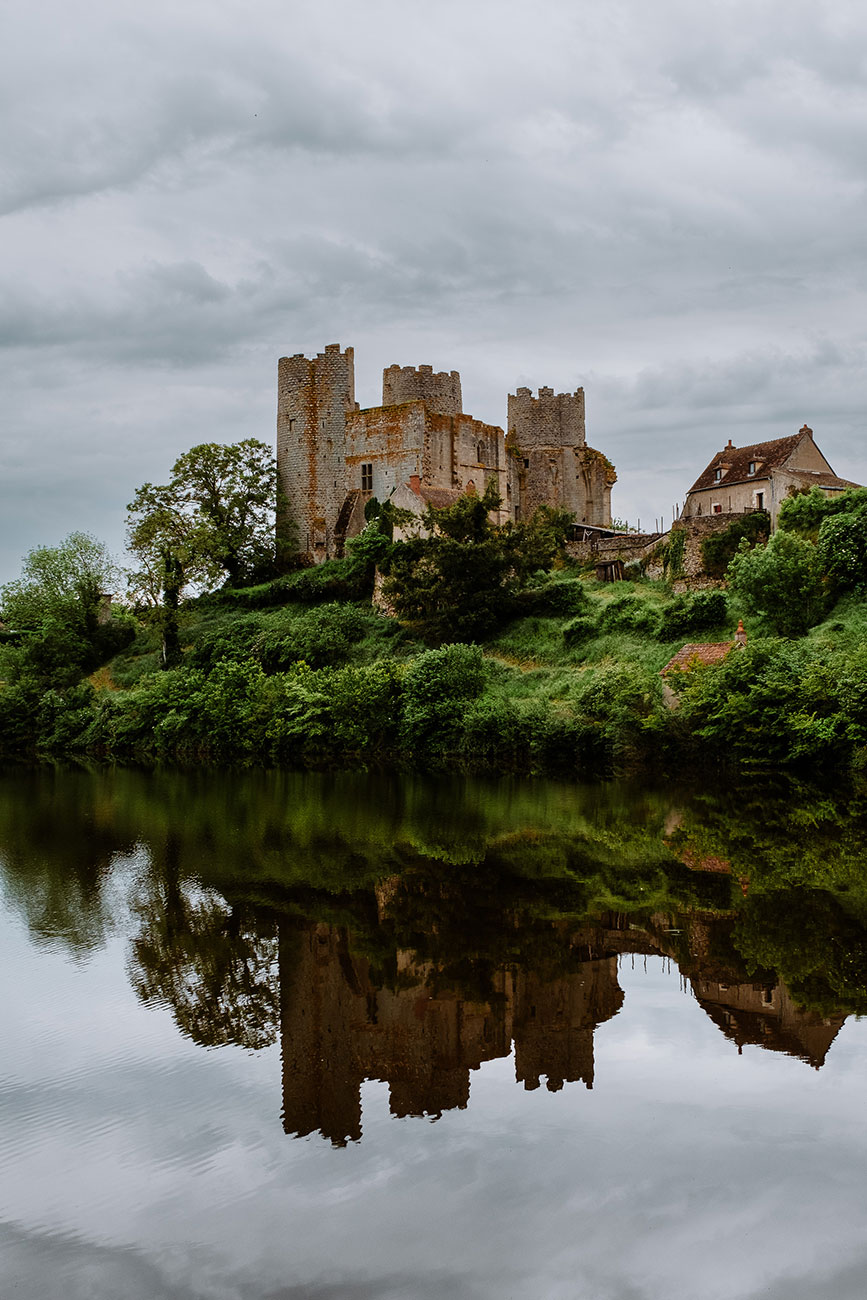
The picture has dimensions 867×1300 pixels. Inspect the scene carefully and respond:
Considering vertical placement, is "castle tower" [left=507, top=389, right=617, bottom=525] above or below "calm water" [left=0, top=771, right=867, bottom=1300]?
above

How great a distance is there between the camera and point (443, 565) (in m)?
39.6

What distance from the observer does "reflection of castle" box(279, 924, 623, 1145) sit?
266 inches

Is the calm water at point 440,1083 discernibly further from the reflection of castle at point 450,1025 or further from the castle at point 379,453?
the castle at point 379,453

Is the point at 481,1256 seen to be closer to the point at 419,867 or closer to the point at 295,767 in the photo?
the point at 419,867

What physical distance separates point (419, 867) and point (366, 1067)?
23.0 ft

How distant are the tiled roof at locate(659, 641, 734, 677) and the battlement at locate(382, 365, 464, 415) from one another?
2448 cm

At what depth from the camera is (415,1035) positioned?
7621 mm

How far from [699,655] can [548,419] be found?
30.3 metres

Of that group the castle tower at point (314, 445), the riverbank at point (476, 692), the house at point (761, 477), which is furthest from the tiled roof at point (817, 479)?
the castle tower at point (314, 445)

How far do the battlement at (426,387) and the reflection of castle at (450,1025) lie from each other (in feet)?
148

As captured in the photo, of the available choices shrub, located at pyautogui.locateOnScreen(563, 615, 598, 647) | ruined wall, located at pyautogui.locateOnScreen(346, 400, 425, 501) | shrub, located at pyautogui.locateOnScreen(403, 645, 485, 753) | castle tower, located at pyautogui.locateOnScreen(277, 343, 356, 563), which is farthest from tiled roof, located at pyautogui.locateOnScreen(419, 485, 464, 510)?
shrub, located at pyautogui.locateOnScreen(403, 645, 485, 753)

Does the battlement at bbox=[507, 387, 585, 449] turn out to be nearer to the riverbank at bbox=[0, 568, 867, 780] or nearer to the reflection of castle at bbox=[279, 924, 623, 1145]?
the riverbank at bbox=[0, 568, 867, 780]

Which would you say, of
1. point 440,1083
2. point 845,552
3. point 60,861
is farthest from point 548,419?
point 440,1083

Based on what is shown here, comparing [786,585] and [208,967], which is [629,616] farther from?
[208,967]
